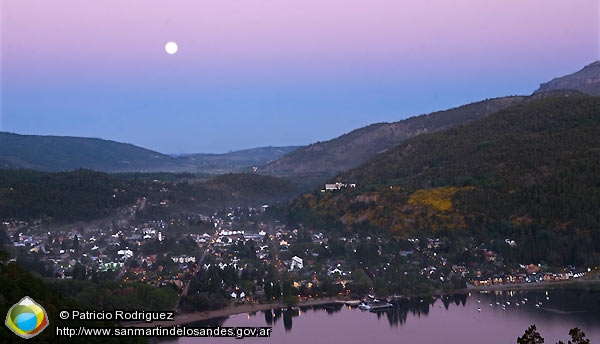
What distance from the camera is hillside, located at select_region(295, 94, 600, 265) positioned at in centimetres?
4738

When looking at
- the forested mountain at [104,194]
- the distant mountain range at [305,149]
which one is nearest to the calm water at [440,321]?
the forested mountain at [104,194]

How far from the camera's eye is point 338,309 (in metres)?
36.3

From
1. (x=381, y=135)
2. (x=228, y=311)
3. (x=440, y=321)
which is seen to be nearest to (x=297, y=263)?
(x=228, y=311)

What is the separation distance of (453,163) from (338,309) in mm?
32314

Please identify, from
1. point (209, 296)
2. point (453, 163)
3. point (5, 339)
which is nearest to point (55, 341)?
point (5, 339)

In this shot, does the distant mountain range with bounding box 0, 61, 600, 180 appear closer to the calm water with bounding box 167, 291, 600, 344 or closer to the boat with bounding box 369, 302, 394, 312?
the calm water with bounding box 167, 291, 600, 344

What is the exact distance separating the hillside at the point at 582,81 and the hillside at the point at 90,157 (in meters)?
62.1

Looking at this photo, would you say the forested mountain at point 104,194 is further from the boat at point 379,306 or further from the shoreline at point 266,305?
the boat at point 379,306

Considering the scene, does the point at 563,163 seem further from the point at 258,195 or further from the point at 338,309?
the point at 258,195

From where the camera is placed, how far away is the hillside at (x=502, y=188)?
47381mm

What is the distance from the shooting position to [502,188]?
5444 cm

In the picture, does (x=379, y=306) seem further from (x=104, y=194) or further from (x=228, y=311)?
(x=104, y=194)

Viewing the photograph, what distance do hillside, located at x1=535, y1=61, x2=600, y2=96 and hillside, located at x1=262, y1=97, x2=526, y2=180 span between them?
1046 inches

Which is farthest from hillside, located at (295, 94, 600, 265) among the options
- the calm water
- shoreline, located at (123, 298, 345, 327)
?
shoreline, located at (123, 298, 345, 327)
